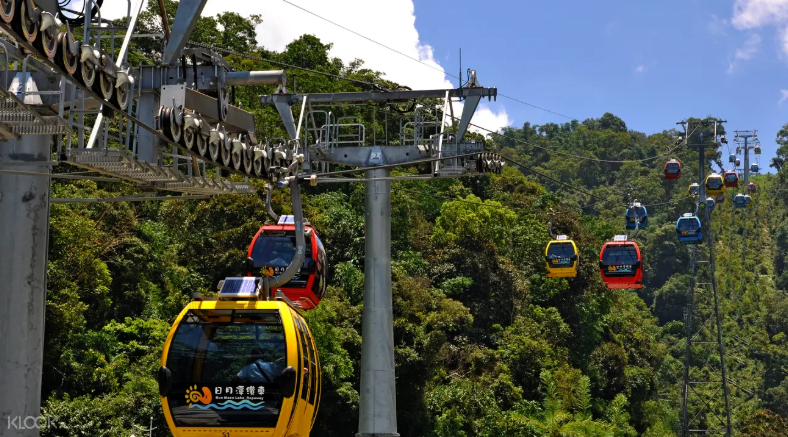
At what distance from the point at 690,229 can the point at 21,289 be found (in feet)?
107

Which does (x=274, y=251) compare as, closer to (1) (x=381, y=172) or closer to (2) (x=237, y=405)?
(1) (x=381, y=172)

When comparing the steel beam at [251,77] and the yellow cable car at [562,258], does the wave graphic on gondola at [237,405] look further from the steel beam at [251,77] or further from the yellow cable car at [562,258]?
the yellow cable car at [562,258]

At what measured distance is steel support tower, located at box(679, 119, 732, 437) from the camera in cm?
4106

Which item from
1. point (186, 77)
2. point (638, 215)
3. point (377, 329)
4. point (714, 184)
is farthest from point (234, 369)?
point (714, 184)

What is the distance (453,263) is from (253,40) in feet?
64.6

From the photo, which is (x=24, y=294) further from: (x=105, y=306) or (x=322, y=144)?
(x=105, y=306)

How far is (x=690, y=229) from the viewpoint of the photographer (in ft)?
128

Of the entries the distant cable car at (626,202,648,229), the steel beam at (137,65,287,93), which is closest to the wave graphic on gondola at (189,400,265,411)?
the steel beam at (137,65,287,93)

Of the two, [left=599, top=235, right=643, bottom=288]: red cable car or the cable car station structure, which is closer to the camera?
the cable car station structure

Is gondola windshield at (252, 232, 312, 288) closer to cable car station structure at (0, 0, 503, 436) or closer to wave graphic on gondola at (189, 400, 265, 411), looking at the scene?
cable car station structure at (0, 0, 503, 436)

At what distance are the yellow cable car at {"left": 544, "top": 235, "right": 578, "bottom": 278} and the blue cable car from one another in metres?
8.08

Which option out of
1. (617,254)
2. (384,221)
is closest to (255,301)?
(384,221)

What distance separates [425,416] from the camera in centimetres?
3450

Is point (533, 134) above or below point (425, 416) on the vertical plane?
above
